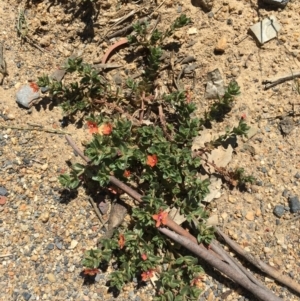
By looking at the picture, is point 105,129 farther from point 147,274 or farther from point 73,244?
point 147,274

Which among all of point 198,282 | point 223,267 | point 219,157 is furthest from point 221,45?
point 198,282

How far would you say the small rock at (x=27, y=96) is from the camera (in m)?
3.95

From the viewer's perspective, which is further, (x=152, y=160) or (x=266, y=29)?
(x=266, y=29)

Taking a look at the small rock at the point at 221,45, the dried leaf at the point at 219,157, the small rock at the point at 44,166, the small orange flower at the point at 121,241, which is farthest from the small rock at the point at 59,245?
the small rock at the point at 221,45

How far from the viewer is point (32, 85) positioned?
3846mm

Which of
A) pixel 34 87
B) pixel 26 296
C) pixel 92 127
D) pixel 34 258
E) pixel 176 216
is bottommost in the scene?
pixel 26 296

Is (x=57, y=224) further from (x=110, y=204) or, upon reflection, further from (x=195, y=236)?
(x=195, y=236)

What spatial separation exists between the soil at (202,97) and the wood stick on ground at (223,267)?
0.42ft

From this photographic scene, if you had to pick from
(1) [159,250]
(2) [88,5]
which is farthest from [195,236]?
(2) [88,5]

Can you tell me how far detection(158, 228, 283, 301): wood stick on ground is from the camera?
3561 millimetres

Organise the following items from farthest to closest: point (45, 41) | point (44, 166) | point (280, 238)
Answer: point (45, 41), point (44, 166), point (280, 238)

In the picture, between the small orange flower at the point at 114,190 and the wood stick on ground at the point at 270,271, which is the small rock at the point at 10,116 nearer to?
the small orange flower at the point at 114,190

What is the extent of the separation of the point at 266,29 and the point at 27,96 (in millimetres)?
2033

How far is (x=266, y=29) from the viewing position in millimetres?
3936
